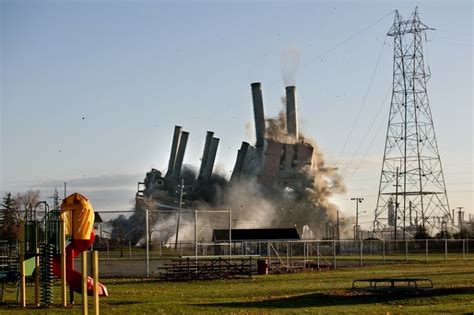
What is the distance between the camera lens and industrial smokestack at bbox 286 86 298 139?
143m

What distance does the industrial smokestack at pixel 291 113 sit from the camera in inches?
5630

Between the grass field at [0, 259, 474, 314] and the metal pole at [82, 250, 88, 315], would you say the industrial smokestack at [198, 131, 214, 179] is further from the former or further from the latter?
the metal pole at [82, 250, 88, 315]

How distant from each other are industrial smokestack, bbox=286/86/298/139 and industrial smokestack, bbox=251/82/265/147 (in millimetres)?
4248

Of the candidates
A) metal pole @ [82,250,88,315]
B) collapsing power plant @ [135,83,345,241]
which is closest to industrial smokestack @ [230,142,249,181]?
collapsing power plant @ [135,83,345,241]

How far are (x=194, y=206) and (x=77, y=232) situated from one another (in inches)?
4502

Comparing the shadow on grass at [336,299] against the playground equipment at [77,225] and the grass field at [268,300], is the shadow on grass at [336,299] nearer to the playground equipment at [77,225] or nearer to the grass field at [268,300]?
the grass field at [268,300]

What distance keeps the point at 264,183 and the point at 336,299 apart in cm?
11976

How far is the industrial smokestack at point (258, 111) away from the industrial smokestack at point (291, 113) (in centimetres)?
425

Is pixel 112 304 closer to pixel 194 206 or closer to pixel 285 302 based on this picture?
pixel 285 302

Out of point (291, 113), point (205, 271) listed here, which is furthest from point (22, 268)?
point (291, 113)

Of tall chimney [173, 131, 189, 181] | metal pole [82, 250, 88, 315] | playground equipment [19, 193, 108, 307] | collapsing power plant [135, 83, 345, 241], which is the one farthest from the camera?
tall chimney [173, 131, 189, 181]

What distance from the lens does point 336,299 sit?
2988 cm

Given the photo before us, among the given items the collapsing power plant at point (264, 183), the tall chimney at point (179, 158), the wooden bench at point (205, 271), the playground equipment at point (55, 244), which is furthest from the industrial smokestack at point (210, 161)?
the playground equipment at point (55, 244)

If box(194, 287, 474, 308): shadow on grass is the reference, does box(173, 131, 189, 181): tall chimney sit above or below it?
above
